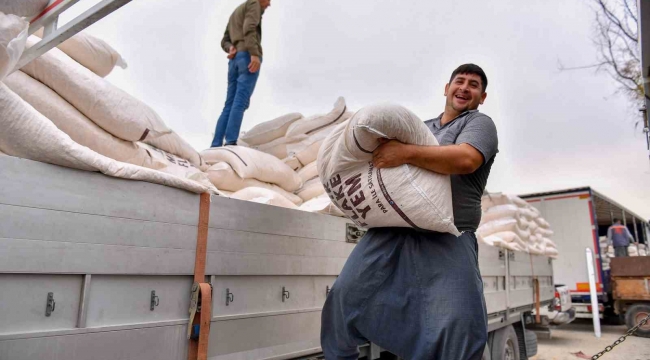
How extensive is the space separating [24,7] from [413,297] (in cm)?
156

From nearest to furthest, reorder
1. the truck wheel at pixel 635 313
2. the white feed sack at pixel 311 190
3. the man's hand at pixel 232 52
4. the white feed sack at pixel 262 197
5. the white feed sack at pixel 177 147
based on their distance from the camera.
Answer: the white feed sack at pixel 262 197 < the white feed sack at pixel 177 147 < the white feed sack at pixel 311 190 < the man's hand at pixel 232 52 < the truck wheel at pixel 635 313

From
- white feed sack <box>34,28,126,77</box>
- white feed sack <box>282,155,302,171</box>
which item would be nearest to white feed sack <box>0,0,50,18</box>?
white feed sack <box>34,28,126,77</box>

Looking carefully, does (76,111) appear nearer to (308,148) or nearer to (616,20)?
(308,148)

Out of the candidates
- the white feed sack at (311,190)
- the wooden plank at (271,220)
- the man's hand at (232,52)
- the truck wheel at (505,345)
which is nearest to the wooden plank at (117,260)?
the wooden plank at (271,220)

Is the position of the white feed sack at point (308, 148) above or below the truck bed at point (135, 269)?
above

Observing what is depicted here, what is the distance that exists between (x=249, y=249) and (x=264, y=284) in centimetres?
17

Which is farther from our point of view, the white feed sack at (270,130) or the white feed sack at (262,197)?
the white feed sack at (270,130)

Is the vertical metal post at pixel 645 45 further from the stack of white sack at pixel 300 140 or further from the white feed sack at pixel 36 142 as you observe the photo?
the white feed sack at pixel 36 142

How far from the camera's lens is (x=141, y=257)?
144 centimetres

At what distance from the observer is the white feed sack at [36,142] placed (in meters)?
1.32

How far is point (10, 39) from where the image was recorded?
1339 mm

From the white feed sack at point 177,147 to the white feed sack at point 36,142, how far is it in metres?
1.29

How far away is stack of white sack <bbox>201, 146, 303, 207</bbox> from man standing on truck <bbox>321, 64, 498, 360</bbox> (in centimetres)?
136

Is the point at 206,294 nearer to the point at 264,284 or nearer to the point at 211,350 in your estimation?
the point at 211,350
